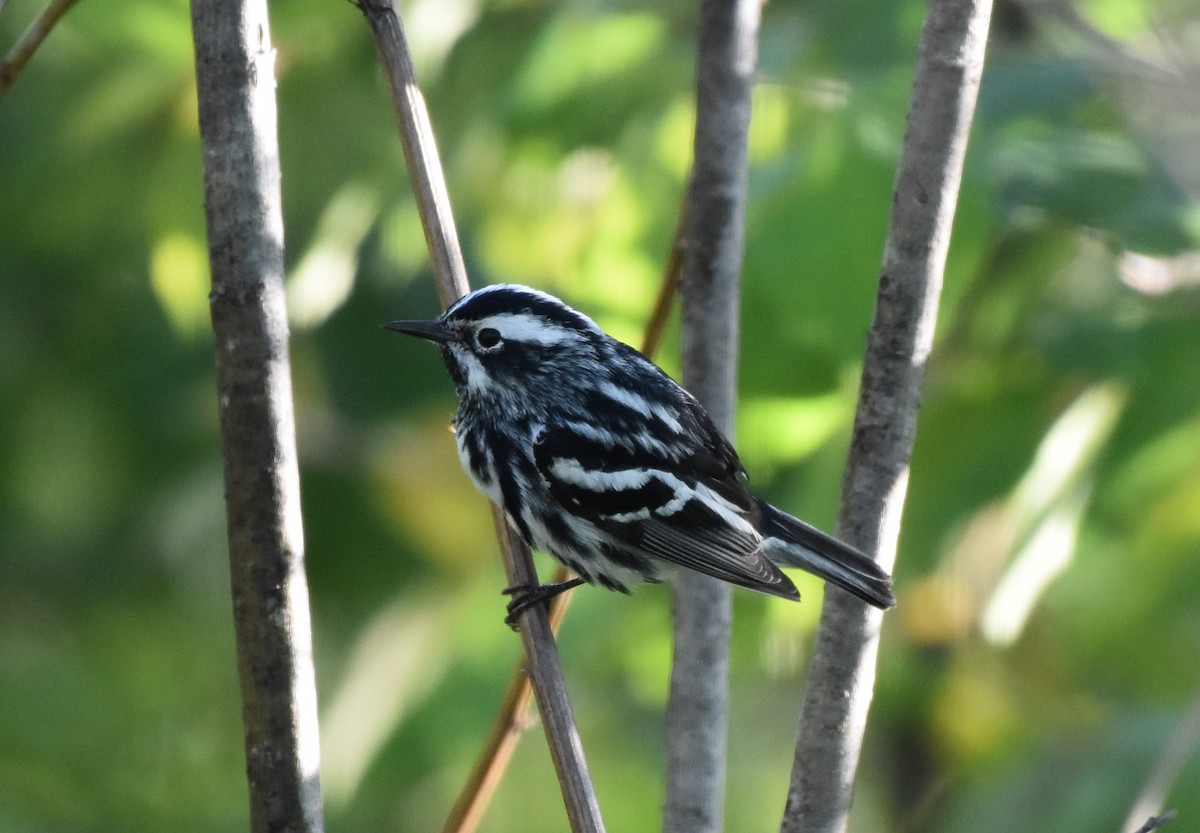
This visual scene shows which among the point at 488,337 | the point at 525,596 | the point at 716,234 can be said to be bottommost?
the point at 525,596

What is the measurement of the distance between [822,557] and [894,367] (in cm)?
65

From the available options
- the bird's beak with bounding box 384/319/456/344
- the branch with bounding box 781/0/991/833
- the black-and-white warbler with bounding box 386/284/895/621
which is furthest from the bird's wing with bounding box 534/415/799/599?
the branch with bounding box 781/0/991/833

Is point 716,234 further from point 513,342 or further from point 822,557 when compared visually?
point 513,342

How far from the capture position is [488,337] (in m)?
2.96

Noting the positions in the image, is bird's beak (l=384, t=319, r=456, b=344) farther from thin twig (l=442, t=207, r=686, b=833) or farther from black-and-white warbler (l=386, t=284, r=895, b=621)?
thin twig (l=442, t=207, r=686, b=833)

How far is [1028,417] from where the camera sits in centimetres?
307

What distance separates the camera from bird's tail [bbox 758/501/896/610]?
1.74 m

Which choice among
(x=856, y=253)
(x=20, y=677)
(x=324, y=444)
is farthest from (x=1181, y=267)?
(x=20, y=677)

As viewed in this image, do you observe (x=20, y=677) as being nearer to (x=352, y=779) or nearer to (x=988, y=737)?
(x=352, y=779)

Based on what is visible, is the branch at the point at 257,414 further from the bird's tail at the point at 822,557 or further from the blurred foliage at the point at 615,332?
the blurred foliage at the point at 615,332

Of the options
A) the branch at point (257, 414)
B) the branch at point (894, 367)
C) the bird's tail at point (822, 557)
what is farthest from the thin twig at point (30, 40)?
the bird's tail at point (822, 557)

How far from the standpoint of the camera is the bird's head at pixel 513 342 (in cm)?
276

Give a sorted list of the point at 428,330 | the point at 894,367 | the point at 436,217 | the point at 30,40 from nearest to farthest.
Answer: the point at 894,367, the point at 30,40, the point at 436,217, the point at 428,330

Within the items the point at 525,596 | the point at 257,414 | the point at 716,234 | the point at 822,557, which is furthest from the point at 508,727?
the point at 716,234
